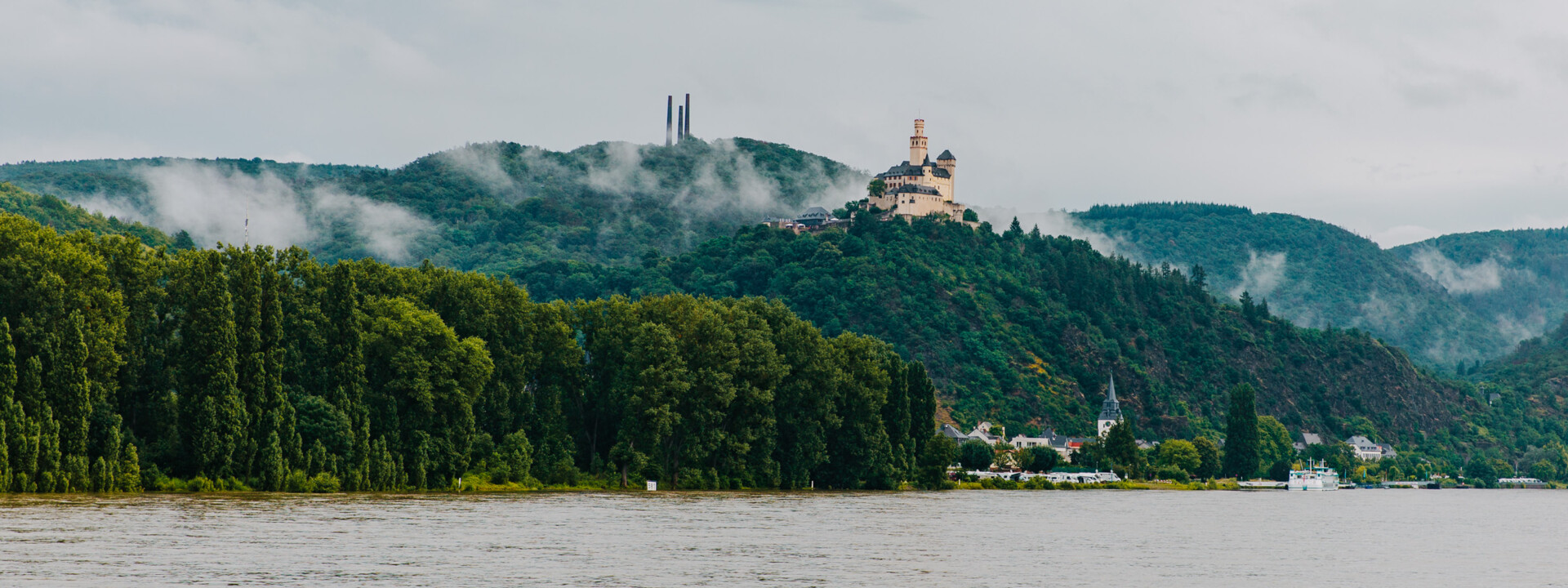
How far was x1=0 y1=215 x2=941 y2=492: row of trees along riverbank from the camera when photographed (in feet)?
257

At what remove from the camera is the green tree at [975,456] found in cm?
17812

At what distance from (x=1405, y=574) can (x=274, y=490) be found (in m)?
56.8

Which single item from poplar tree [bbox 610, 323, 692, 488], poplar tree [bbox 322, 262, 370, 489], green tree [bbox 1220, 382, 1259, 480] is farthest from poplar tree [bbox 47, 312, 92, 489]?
green tree [bbox 1220, 382, 1259, 480]

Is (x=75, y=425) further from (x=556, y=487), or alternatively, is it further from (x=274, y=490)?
(x=556, y=487)

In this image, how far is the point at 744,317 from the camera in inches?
4641

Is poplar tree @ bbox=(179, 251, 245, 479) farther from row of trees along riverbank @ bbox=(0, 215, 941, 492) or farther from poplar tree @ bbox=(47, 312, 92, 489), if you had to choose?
poplar tree @ bbox=(47, 312, 92, 489)

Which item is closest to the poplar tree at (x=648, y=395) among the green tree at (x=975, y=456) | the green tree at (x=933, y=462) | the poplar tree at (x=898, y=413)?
the poplar tree at (x=898, y=413)

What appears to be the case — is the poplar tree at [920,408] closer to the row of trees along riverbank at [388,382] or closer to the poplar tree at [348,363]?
the row of trees along riverbank at [388,382]

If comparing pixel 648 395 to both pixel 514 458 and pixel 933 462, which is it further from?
pixel 933 462

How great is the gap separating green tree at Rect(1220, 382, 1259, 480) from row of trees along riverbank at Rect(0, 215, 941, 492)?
75.5m

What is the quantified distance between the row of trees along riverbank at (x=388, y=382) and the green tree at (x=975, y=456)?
4531 cm

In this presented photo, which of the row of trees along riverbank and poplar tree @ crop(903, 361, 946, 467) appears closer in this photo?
the row of trees along riverbank

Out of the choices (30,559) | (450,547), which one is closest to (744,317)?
(450,547)

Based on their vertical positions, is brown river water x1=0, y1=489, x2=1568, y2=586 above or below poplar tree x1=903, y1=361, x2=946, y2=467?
below
